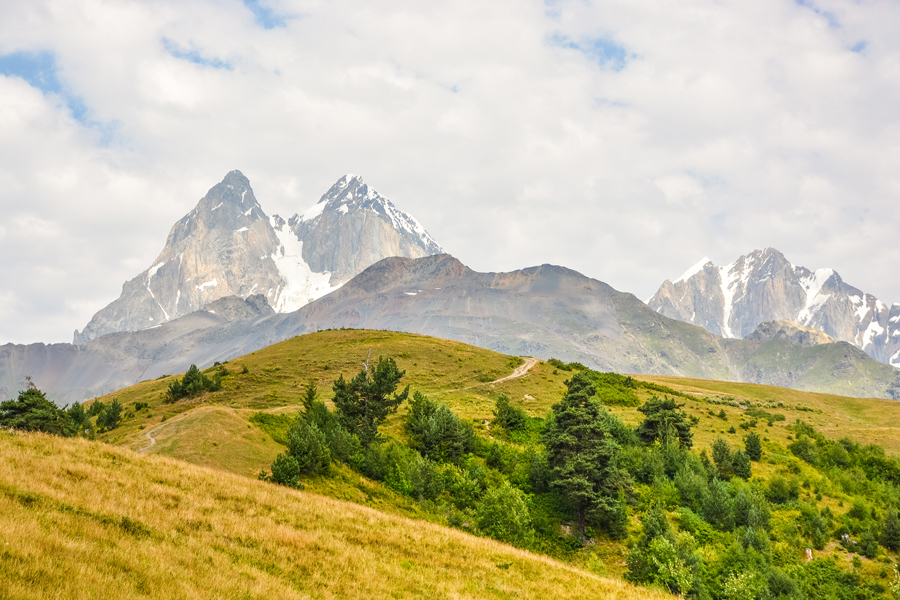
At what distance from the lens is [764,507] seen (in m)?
37.3

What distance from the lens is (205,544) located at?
14383 mm

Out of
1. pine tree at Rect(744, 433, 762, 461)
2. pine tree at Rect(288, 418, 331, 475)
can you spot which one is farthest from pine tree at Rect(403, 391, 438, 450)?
pine tree at Rect(744, 433, 762, 461)

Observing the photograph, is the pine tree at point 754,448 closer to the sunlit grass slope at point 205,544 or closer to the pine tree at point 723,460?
the pine tree at point 723,460

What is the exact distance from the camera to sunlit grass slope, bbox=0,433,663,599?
34.7 ft

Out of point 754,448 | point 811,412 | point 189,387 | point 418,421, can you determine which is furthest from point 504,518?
point 811,412

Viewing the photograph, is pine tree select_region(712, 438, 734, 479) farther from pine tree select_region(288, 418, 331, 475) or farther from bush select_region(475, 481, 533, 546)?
pine tree select_region(288, 418, 331, 475)

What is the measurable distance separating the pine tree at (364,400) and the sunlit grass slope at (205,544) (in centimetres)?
1740

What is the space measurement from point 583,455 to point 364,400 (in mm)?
19486

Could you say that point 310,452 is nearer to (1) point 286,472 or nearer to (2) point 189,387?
(1) point 286,472

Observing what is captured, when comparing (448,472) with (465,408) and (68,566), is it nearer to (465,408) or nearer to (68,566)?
(465,408)

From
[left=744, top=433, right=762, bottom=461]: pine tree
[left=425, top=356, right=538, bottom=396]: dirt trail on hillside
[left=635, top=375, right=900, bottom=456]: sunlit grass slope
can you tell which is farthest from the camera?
[left=425, top=356, right=538, bottom=396]: dirt trail on hillside

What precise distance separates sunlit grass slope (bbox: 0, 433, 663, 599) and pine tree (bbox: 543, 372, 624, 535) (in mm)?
14602

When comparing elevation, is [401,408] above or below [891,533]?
above

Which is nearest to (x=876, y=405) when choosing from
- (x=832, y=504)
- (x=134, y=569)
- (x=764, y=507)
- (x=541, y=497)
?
(x=832, y=504)
